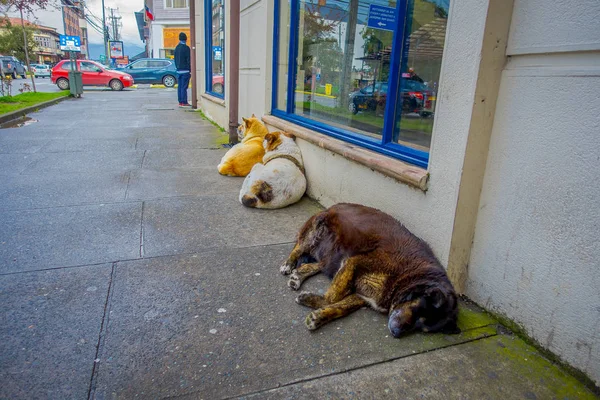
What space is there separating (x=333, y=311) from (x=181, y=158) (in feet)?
17.0

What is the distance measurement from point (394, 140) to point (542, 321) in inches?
78.2

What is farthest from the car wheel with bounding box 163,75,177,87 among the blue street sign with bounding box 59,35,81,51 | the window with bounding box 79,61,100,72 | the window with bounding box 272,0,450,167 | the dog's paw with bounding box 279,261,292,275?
the dog's paw with bounding box 279,261,292,275

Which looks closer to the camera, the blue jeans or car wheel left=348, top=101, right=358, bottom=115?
car wheel left=348, top=101, right=358, bottom=115

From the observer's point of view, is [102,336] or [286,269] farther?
[286,269]

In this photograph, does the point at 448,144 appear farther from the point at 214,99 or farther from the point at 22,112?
the point at 22,112

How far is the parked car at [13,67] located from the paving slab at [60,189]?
1599 inches

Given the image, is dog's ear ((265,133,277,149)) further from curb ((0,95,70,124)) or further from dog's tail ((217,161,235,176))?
curb ((0,95,70,124))

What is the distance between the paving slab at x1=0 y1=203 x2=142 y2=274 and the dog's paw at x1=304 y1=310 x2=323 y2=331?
5.60 feet

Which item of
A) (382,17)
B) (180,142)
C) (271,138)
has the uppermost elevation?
(382,17)

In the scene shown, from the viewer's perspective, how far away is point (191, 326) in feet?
8.21

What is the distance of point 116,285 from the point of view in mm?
2928

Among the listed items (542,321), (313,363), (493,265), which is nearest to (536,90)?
(493,265)

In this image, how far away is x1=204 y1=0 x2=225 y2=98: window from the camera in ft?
34.1

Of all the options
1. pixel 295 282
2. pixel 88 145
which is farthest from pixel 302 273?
pixel 88 145
